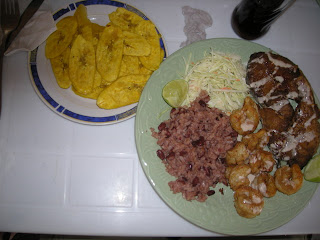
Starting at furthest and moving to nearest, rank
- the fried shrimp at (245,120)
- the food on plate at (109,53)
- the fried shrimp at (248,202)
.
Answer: the food on plate at (109,53) → the fried shrimp at (245,120) → the fried shrimp at (248,202)

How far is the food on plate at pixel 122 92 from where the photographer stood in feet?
7.04

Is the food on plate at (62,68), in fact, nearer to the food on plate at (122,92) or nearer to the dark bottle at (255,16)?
the food on plate at (122,92)

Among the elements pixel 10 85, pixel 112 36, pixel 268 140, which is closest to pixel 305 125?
pixel 268 140

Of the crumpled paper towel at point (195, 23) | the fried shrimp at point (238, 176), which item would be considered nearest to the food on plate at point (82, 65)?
the crumpled paper towel at point (195, 23)

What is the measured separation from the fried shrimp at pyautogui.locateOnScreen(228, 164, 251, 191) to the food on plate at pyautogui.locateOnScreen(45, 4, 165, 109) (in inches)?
40.2

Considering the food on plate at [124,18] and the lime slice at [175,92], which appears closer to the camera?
the lime slice at [175,92]

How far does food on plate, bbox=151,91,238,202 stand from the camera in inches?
78.0

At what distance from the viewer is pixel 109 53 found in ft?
7.53

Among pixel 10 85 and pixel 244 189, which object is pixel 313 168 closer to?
pixel 244 189

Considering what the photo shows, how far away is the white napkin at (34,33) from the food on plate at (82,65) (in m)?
0.32

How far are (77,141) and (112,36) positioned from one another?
1.02m

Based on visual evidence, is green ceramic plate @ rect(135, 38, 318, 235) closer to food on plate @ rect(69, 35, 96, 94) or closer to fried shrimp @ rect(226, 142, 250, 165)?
fried shrimp @ rect(226, 142, 250, 165)

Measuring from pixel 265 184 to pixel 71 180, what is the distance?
1.65 m

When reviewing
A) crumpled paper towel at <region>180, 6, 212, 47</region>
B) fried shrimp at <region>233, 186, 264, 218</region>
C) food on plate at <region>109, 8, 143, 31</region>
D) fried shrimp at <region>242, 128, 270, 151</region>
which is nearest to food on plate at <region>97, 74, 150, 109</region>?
food on plate at <region>109, 8, 143, 31</region>
